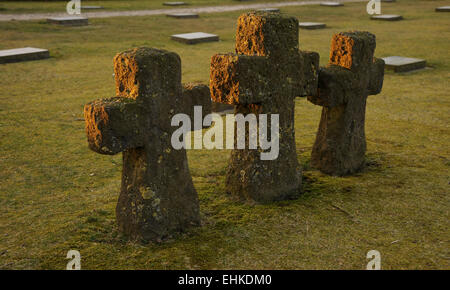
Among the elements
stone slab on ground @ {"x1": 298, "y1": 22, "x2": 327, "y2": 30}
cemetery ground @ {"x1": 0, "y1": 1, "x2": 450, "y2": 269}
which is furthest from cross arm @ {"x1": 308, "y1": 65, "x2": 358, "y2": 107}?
stone slab on ground @ {"x1": 298, "y1": 22, "x2": 327, "y2": 30}

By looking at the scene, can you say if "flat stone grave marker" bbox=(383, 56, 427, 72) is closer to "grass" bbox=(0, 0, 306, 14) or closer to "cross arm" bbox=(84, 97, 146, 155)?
"cross arm" bbox=(84, 97, 146, 155)

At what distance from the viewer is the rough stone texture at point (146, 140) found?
Result: 3578 mm

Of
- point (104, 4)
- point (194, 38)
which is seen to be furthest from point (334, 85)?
→ point (104, 4)

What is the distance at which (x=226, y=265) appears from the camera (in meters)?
3.65

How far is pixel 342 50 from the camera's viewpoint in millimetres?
5219

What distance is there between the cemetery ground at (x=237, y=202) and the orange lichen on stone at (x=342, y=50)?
1.25 meters

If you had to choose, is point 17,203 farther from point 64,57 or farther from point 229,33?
point 229,33

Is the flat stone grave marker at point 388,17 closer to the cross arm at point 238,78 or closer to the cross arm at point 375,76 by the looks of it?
the cross arm at point 375,76

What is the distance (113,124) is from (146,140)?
33 cm

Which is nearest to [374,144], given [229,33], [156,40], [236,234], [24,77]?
[236,234]

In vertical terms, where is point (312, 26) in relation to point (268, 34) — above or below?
above

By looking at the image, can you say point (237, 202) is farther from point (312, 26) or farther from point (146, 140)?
point (312, 26)

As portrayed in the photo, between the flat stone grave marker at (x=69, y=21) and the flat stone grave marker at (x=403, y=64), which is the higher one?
the flat stone grave marker at (x=69, y=21)

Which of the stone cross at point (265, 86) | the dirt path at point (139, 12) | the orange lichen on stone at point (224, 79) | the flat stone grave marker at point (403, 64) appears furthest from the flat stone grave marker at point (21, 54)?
the orange lichen on stone at point (224, 79)
